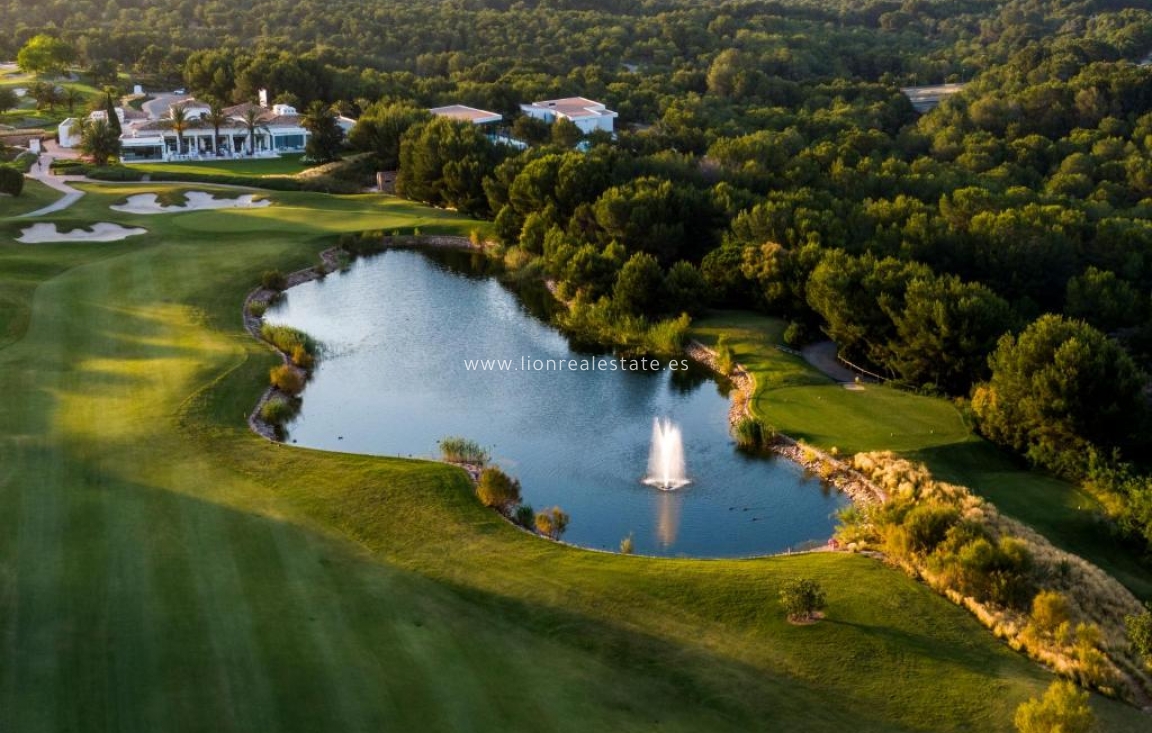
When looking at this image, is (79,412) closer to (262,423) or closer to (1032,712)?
(262,423)

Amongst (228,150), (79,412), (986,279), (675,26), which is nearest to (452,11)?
(675,26)

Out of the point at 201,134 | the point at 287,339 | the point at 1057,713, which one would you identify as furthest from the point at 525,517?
the point at 201,134

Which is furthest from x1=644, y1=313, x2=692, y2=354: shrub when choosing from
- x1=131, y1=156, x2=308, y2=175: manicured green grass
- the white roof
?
x1=131, y1=156, x2=308, y2=175: manicured green grass

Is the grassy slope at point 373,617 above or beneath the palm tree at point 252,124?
beneath

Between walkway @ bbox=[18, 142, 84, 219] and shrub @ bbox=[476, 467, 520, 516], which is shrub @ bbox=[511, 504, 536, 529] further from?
walkway @ bbox=[18, 142, 84, 219]

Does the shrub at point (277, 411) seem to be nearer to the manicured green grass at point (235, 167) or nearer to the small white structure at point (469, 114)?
the manicured green grass at point (235, 167)

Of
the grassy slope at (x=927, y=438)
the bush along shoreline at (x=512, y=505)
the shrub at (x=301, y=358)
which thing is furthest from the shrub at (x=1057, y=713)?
the shrub at (x=301, y=358)
